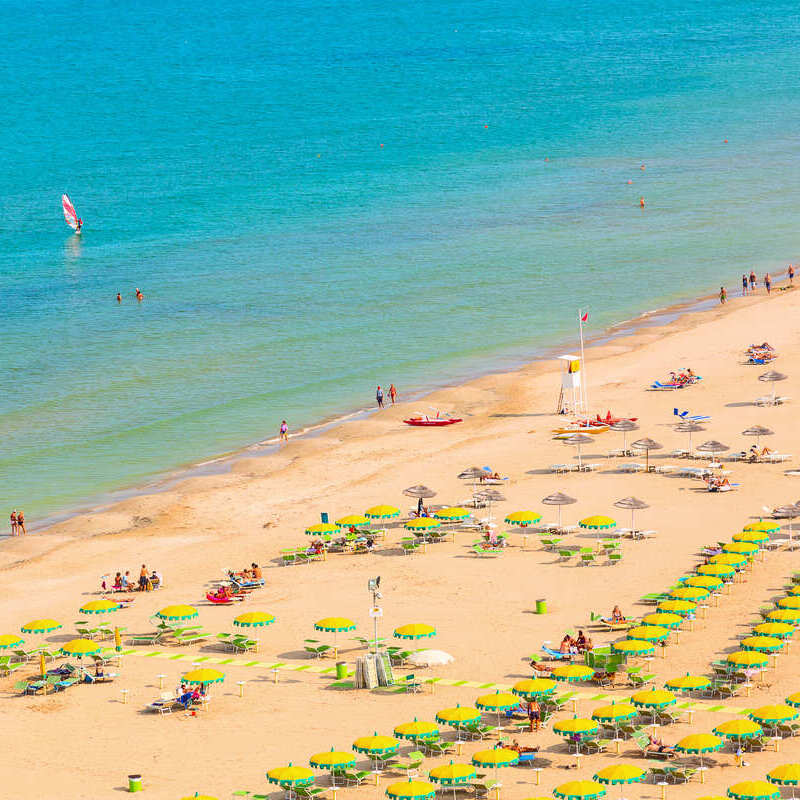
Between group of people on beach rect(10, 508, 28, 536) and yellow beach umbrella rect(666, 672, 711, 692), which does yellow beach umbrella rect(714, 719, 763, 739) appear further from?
group of people on beach rect(10, 508, 28, 536)

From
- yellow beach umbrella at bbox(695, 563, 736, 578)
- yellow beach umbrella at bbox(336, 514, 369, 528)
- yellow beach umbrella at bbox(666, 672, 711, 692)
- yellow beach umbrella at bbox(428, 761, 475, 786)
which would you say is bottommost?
yellow beach umbrella at bbox(428, 761, 475, 786)

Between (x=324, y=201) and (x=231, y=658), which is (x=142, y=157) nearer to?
(x=324, y=201)

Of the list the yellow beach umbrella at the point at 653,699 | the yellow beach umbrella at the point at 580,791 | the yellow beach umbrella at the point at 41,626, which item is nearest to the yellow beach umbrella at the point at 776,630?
the yellow beach umbrella at the point at 653,699

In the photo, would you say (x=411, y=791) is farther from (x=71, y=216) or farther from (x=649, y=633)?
(x=71, y=216)

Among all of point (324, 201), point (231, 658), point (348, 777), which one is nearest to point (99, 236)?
point (324, 201)

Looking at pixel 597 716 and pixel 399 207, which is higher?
pixel 399 207

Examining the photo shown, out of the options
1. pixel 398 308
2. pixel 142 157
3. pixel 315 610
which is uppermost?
pixel 142 157

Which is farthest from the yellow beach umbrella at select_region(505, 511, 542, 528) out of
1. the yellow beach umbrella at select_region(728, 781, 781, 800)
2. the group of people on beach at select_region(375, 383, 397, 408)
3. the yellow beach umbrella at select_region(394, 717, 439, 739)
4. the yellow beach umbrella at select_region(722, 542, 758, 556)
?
the group of people on beach at select_region(375, 383, 397, 408)
